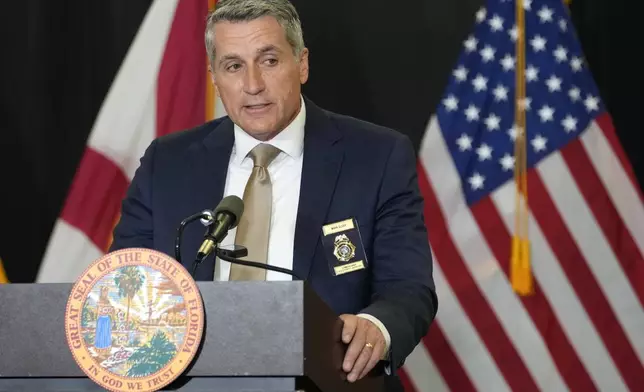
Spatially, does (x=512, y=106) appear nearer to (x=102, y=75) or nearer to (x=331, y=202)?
(x=102, y=75)

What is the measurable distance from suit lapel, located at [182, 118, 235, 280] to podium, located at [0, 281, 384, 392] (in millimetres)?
741

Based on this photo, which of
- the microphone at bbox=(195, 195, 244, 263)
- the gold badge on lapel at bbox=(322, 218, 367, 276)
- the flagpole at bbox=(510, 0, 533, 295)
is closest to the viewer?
the microphone at bbox=(195, 195, 244, 263)

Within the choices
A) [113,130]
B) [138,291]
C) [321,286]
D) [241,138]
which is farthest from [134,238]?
[113,130]

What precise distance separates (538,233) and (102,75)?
1.78 metres

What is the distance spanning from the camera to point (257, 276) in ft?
8.11

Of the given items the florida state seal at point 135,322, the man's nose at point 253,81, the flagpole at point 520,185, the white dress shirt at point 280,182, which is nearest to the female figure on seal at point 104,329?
the florida state seal at point 135,322

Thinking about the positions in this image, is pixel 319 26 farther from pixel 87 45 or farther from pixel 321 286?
pixel 321 286

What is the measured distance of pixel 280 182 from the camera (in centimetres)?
262

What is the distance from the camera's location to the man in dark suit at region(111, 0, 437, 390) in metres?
2.45

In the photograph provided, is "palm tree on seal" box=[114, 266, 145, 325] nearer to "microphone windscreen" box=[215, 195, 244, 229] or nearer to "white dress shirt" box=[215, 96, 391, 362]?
"microphone windscreen" box=[215, 195, 244, 229]

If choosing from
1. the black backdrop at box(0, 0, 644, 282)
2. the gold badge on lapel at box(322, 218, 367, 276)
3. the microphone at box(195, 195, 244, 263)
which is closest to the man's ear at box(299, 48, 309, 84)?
the gold badge on lapel at box(322, 218, 367, 276)

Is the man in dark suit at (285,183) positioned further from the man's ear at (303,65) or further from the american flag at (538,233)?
the american flag at (538,233)

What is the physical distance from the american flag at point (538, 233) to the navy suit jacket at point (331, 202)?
1.33m

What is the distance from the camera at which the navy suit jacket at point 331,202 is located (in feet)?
7.99
